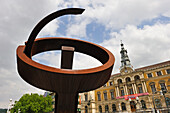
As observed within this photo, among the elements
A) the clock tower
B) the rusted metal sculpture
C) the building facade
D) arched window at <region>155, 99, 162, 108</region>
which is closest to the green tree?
the building facade

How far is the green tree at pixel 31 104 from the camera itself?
3000 centimetres

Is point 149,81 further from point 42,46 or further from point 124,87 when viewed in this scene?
point 42,46

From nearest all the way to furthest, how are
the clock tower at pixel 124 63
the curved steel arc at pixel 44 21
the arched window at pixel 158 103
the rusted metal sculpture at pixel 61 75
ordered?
the rusted metal sculpture at pixel 61 75, the curved steel arc at pixel 44 21, the arched window at pixel 158 103, the clock tower at pixel 124 63

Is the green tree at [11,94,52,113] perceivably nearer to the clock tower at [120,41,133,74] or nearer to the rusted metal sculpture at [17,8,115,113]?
the rusted metal sculpture at [17,8,115,113]

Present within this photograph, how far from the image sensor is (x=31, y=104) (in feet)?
100

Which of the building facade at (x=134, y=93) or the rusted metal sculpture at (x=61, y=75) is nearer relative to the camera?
the rusted metal sculpture at (x=61, y=75)

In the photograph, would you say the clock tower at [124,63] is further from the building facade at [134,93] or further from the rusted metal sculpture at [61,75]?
the rusted metal sculpture at [61,75]

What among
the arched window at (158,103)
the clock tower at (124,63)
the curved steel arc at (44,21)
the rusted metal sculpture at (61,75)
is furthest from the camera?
the clock tower at (124,63)

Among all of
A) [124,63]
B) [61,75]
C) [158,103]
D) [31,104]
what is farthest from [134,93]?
[61,75]

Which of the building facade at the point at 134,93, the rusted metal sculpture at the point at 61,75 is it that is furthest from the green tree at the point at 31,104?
the rusted metal sculpture at the point at 61,75

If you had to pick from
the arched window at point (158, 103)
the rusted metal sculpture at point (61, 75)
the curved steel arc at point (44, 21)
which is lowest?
the arched window at point (158, 103)

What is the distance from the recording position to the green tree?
1181 inches

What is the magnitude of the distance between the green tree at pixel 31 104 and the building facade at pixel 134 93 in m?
11.8

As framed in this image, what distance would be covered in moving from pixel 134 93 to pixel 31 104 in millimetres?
28809
